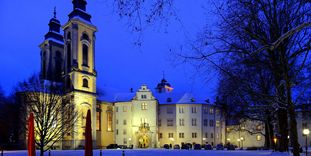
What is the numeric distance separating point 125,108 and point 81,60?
65.4ft

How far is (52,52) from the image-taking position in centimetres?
8625

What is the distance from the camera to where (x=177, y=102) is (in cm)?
9212

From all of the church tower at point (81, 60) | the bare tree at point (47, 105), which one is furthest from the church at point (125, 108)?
the bare tree at point (47, 105)

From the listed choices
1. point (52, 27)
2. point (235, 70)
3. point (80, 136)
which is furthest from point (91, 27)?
point (235, 70)

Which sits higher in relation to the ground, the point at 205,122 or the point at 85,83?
the point at 85,83

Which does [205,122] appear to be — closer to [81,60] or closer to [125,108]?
[125,108]

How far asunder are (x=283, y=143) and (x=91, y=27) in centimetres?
5621

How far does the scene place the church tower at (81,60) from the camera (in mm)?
76125

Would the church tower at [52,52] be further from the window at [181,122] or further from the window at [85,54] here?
the window at [181,122]

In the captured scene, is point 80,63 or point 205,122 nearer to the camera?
point 80,63

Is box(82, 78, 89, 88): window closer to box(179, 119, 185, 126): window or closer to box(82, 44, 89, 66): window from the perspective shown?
box(82, 44, 89, 66): window

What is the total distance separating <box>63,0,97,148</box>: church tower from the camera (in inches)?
2997

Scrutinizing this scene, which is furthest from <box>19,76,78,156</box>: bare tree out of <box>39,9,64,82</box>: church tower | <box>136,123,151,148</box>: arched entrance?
<box>136,123,151,148</box>: arched entrance

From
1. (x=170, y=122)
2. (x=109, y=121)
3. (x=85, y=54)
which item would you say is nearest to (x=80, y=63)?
(x=85, y=54)
